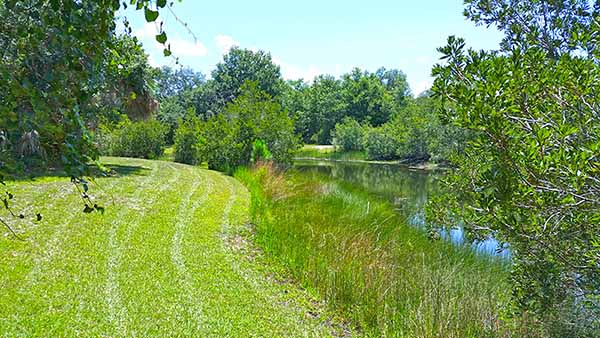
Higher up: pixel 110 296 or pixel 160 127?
pixel 160 127

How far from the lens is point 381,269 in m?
5.52

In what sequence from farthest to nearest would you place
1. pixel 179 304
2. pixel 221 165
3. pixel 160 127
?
pixel 160 127 < pixel 221 165 < pixel 179 304

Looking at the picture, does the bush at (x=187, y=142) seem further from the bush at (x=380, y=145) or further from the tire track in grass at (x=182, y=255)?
the bush at (x=380, y=145)

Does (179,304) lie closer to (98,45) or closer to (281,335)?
(281,335)

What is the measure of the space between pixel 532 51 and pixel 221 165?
16.5 metres

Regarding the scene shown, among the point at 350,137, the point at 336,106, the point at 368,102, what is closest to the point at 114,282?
the point at 350,137

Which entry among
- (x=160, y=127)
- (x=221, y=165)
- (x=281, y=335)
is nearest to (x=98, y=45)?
(x=281, y=335)

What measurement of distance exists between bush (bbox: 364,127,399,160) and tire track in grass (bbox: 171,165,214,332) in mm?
30277

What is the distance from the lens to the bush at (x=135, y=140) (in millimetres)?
24156

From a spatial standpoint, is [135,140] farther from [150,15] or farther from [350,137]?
[350,137]

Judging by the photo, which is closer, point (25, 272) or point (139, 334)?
point (139, 334)

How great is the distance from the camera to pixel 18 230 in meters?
6.41

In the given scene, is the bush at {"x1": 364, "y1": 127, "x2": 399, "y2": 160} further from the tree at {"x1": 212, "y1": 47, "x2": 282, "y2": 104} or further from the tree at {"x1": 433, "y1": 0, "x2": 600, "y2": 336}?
the tree at {"x1": 433, "y1": 0, "x2": 600, "y2": 336}

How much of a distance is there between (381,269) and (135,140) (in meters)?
21.8
